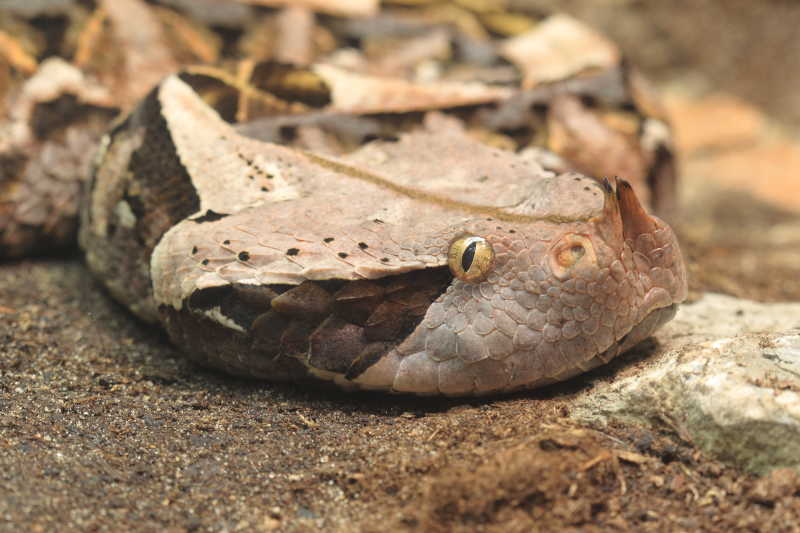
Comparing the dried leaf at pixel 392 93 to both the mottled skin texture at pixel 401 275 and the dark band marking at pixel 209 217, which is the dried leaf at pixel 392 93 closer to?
the mottled skin texture at pixel 401 275

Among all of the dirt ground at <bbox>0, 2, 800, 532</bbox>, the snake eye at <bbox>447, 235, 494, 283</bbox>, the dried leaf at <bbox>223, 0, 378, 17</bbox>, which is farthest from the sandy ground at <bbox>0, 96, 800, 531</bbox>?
the dried leaf at <bbox>223, 0, 378, 17</bbox>

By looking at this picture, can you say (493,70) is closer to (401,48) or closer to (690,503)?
(401,48)

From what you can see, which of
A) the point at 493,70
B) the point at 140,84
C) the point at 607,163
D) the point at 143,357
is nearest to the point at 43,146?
the point at 140,84

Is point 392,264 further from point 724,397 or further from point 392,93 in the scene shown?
point 392,93

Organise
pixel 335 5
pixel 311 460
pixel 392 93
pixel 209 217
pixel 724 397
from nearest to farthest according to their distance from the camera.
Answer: pixel 724 397
pixel 311 460
pixel 209 217
pixel 392 93
pixel 335 5

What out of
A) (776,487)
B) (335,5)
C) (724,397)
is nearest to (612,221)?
(724,397)

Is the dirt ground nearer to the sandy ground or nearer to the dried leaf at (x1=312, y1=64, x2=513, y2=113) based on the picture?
the sandy ground

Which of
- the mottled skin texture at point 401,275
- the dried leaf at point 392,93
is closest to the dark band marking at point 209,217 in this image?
the mottled skin texture at point 401,275
